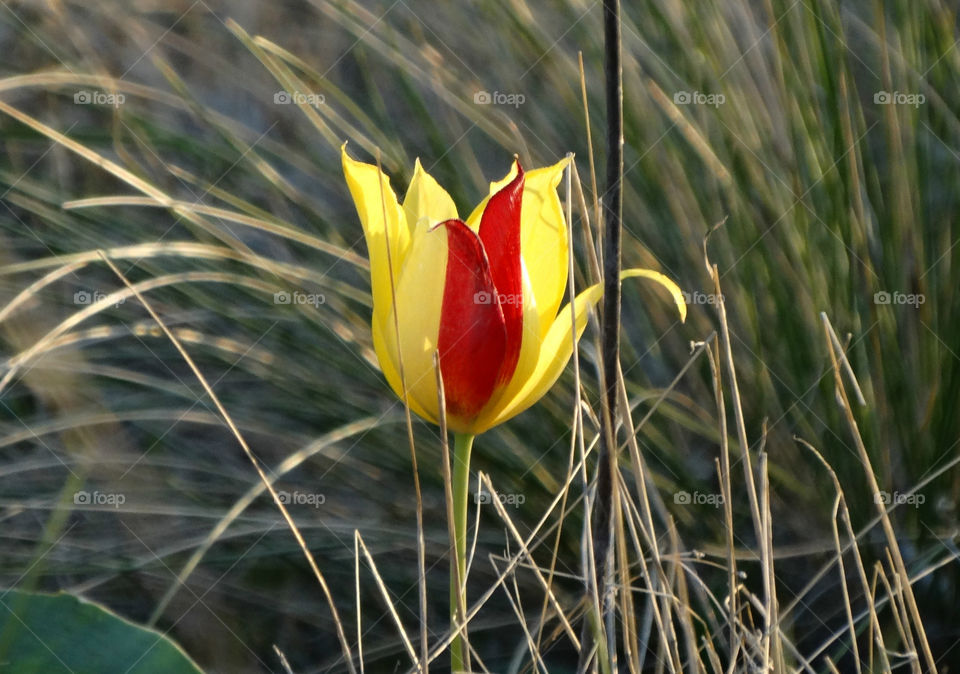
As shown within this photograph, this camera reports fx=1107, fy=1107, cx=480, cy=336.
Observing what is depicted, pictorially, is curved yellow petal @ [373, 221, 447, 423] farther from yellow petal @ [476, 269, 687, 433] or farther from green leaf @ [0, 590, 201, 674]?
green leaf @ [0, 590, 201, 674]

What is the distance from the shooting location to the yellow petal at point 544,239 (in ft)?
1.79

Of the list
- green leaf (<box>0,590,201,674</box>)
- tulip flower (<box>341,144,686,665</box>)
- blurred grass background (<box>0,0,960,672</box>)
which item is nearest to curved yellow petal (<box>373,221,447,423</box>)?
tulip flower (<box>341,144,686,665</box>)

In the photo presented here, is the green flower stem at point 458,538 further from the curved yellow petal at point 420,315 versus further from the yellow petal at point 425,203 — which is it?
the yellow petal at point 425,203

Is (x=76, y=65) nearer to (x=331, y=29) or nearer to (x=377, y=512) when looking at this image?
(x=331, y=29)

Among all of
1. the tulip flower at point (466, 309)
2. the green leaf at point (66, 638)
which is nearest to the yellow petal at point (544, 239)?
the tulip flower at point (466, 309)

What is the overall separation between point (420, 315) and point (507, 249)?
50 mm

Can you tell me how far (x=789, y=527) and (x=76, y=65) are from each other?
1.02 m

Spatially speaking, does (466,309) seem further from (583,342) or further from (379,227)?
(583,342)

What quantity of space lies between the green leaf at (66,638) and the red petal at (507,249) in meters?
0.29

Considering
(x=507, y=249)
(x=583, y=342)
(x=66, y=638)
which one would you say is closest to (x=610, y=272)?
(x=507, y=249)

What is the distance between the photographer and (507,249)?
509 mm

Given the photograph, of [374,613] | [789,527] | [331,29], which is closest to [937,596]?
[789,527]

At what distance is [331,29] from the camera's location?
58.7 inches

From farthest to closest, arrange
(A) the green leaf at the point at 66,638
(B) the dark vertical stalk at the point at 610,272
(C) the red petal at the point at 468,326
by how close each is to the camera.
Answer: (A) the green leaf at the point at 66,638, (C) the red petal at the point at 468,326, (B) the dark vertical stalk at the point at 610,272
